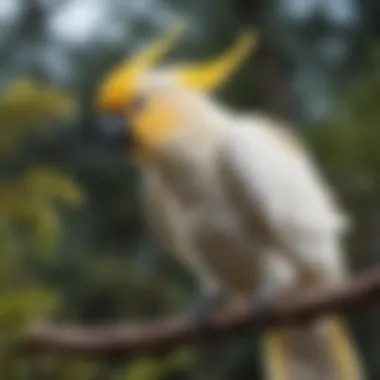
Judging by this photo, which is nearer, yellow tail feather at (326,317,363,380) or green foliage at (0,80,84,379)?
green foliage at (0,80,84,379)

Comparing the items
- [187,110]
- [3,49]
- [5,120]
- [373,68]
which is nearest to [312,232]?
[187,110]

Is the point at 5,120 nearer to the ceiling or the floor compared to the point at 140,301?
nearer to the floor

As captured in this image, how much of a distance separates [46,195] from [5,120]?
0.29 feet

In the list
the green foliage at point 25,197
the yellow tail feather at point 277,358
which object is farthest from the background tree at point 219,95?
the green foliage at point 25,197

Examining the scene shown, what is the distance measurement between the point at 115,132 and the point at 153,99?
0.05 meters

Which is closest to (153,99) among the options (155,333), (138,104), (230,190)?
(138,104)

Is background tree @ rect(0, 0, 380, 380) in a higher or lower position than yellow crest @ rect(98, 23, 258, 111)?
higher

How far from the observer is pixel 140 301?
1.50 metres

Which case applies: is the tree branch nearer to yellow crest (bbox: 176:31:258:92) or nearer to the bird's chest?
the bird's chest

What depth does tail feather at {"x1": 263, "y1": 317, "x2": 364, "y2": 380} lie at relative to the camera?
3.25 feet

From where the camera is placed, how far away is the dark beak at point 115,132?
966mm

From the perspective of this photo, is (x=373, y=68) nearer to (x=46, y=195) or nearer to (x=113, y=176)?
Answer: (x=113, y=176)

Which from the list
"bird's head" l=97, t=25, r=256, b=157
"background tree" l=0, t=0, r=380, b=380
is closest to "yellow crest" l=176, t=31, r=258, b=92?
"bird's head" l=97, t=25, r=256, b=157

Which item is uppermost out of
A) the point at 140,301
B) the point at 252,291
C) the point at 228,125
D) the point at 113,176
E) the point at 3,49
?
the point at 3,49
